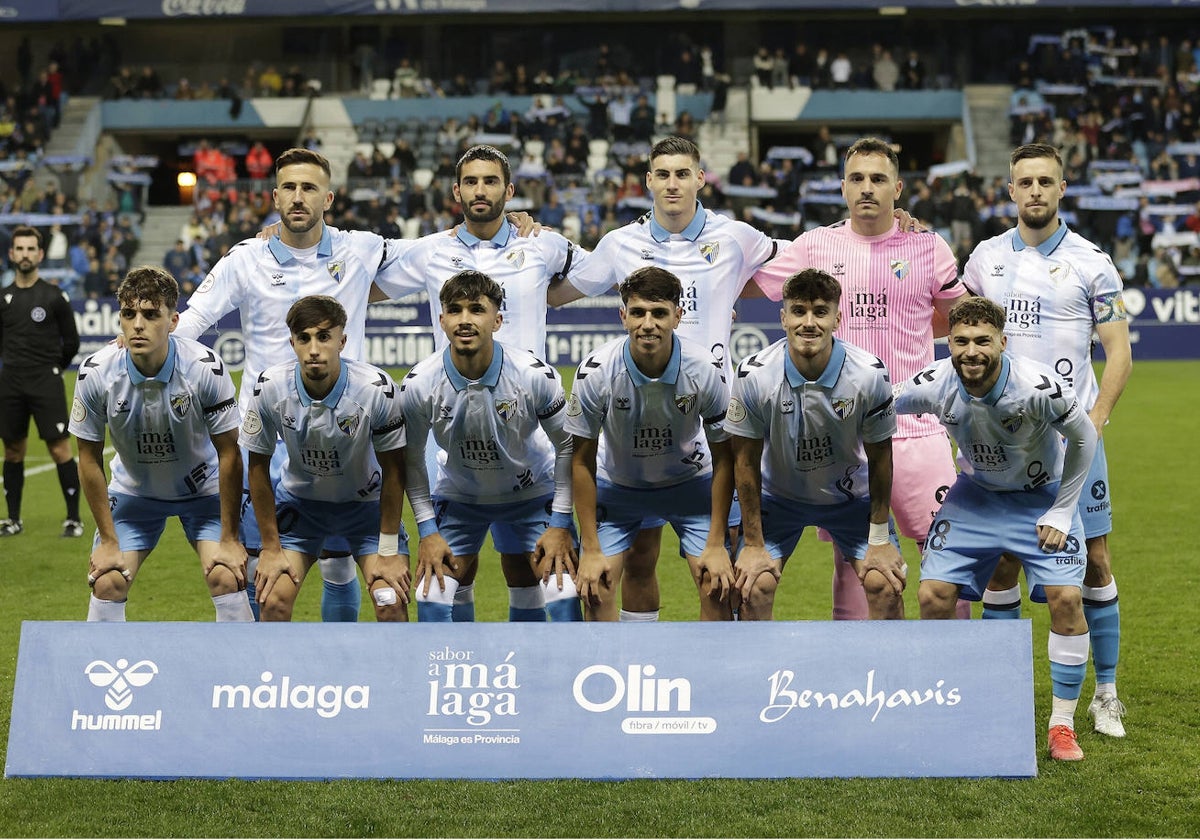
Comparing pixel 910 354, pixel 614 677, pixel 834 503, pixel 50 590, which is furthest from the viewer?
pixel 50 590

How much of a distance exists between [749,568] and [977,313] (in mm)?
1332

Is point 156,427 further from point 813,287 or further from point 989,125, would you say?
point 989,125

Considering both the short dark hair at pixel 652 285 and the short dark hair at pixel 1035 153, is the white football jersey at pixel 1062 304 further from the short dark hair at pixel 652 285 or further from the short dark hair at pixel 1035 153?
the short dark hair at pixel 652 285

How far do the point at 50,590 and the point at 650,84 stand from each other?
27.1 metres

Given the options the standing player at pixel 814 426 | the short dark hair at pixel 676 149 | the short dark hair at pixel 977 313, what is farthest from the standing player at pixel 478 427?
the short dark hair at pixel 977 313

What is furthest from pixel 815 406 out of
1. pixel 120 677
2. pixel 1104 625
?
pixel 120 677

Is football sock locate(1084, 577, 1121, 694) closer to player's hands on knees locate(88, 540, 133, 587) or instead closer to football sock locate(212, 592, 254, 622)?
football sock locate(212, 592, 254, 622)

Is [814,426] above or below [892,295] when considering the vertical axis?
below

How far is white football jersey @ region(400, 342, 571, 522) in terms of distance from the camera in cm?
574

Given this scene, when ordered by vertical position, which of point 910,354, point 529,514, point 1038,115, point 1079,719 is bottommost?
point 1079,719

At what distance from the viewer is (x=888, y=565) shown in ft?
18.5

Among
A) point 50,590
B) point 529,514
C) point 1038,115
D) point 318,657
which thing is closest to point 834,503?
point 529,514

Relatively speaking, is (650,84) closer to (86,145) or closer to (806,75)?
(806,75)

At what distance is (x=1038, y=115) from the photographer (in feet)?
104
